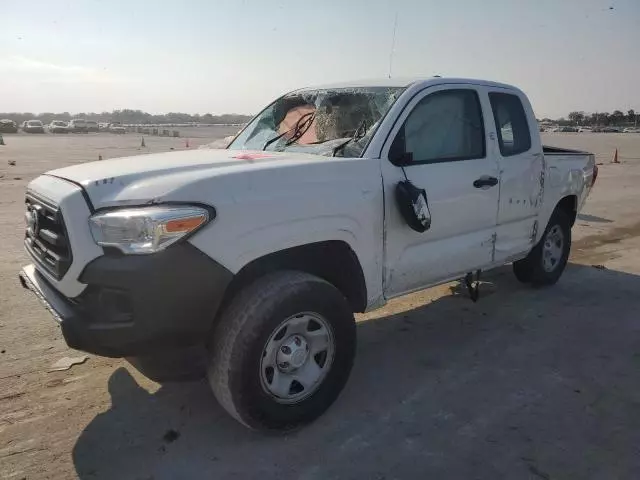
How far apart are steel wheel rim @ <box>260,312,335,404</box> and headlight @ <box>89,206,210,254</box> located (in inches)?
28.9

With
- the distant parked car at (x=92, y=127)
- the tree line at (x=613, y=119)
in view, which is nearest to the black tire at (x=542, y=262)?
the distant parked car at (x=92, y=127)

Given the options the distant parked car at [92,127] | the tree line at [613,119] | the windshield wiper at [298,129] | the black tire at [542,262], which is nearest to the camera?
the windshield wiper at [298,129]

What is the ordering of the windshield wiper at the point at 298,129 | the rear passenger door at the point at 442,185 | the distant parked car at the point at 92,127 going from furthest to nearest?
the distant parked car at the point at 92,127 → the windshield wiper at the point at 298,129 → the rear passenger door at the point at 442,185

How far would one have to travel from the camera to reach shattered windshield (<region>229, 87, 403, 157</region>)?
366 centimetres

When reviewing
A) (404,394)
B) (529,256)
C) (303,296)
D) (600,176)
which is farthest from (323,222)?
(600,176)

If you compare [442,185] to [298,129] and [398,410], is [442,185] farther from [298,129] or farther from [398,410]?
[398,410]

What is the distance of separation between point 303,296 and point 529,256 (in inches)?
135

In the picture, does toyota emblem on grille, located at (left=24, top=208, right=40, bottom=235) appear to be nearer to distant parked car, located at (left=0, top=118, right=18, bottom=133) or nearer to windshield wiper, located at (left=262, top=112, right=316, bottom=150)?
windshield wiper, located at (left=262, top=112, right=316, bottom=150)

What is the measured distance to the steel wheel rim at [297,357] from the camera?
2910mm

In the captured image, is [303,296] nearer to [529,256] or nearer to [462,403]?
[462,403]

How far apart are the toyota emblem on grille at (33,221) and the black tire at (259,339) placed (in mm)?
1241

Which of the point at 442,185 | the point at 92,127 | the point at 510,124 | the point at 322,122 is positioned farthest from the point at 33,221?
the point at 92,127

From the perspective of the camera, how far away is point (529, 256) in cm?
547

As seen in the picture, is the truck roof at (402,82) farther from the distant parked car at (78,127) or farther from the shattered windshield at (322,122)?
the distant parked car at (78,127)
